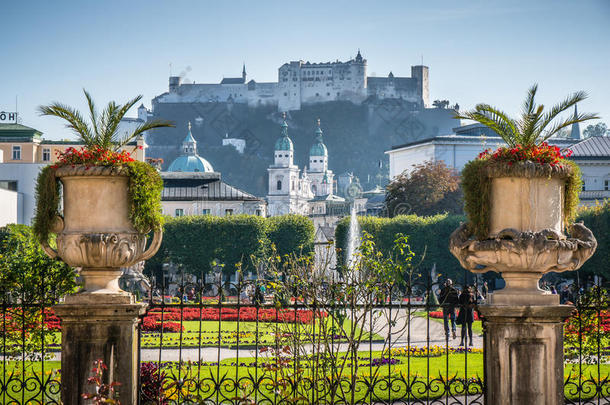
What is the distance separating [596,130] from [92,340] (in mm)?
169842

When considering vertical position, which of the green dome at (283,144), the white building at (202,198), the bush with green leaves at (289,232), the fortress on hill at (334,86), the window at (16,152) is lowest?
the bush with green leaves at (289,232)

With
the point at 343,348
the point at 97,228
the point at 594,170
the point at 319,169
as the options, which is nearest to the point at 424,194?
the point at 594,170

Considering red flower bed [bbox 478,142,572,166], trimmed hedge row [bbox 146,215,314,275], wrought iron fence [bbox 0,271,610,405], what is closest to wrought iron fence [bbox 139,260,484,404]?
wrought iron fence [bbox 0,271,610,405]

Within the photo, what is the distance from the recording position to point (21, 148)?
79.9 meters

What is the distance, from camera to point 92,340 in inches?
371

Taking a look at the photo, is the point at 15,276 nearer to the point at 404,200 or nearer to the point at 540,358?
the point at 540,358

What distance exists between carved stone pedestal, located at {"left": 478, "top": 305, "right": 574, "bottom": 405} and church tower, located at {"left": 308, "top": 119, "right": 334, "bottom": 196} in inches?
6341

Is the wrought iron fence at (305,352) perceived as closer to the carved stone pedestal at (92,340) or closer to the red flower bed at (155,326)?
the red flower bed at (155,326)

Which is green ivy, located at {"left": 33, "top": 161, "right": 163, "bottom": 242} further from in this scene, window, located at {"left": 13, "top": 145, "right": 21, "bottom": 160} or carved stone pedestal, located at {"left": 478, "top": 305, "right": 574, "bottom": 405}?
window, located at {"left": 13, "top": 145, "right": 21, "bottom": 160}

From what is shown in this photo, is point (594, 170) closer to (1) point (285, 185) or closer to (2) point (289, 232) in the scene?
(2) point (289, 232)

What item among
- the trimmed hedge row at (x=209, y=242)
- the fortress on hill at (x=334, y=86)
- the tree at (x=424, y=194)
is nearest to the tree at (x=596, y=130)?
the fortress on hill at (x=334, y=86)

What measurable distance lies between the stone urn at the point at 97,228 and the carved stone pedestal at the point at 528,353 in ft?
11.7

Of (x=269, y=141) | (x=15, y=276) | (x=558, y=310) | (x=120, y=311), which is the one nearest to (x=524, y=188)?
(x=558, y=310)

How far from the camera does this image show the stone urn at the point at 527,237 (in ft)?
30.0
